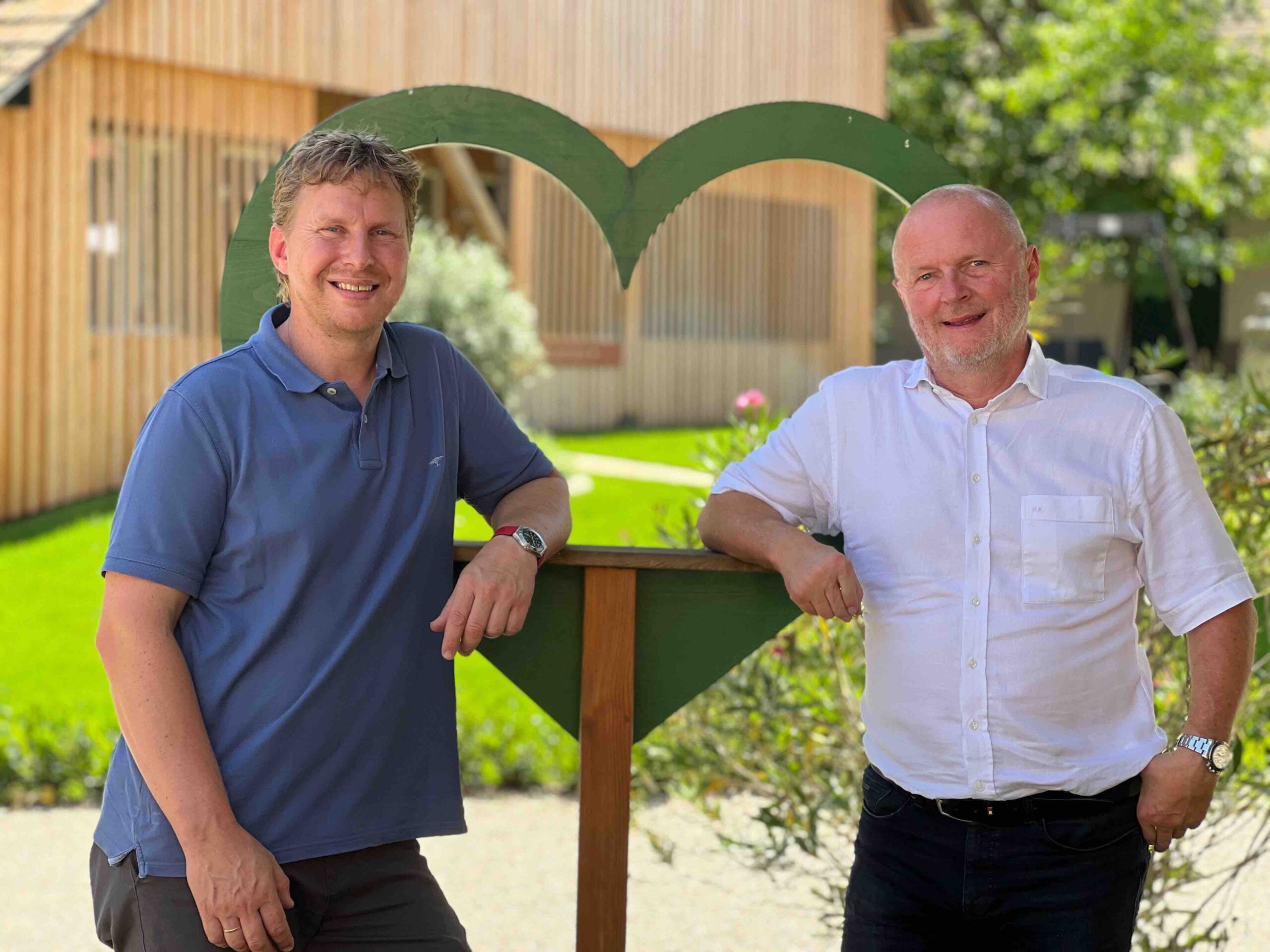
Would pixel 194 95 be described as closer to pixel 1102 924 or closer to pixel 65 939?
pixel 65 939

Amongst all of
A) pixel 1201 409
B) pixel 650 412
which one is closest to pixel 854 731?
pixel 1201 409

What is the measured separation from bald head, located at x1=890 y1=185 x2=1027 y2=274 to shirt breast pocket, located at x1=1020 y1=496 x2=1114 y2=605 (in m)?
0.46

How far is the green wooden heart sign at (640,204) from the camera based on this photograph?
2570 mm

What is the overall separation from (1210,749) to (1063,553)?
392mm

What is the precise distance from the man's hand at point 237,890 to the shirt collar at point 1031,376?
4.17ft

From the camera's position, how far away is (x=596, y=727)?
Answer: 2.57m

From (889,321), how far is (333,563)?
863 inches

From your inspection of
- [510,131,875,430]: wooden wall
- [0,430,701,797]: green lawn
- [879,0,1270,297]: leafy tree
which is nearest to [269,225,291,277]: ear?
[0,430,701,797]: green lawn

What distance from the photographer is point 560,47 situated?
13492 mm

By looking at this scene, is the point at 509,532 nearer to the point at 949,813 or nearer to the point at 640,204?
the point at 640,204

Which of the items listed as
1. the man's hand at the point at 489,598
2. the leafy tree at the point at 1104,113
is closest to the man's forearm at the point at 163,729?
the man's hand at the point at 489,598

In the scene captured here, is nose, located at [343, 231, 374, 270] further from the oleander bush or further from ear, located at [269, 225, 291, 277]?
the oleander bush

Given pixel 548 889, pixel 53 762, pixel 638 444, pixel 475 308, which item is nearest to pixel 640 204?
pixel 548 889

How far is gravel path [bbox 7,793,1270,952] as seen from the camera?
432 centimetres
